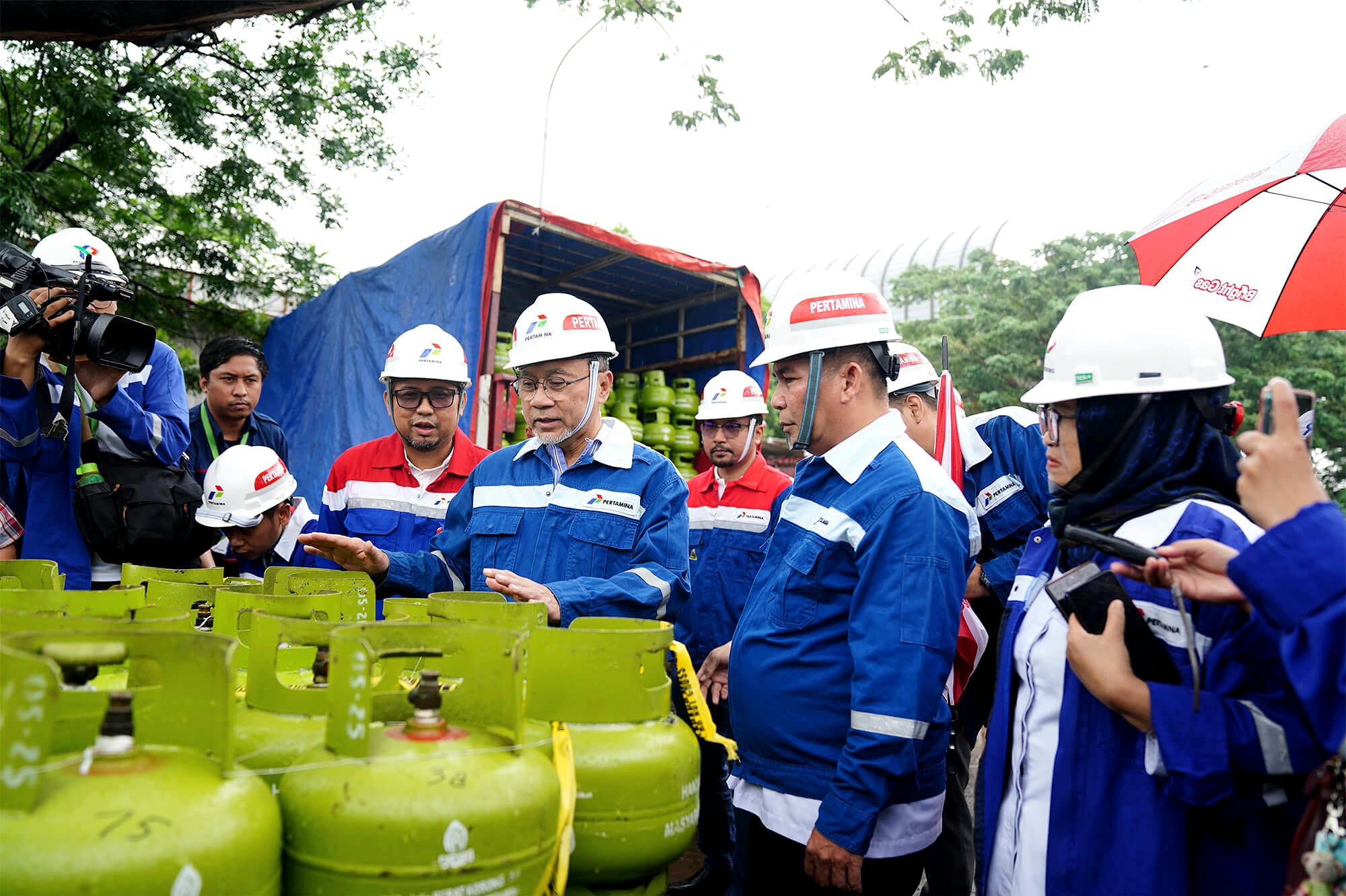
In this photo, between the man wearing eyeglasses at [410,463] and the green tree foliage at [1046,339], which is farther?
the green tree foliage at [1046,339]

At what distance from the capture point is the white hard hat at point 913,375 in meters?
3.85

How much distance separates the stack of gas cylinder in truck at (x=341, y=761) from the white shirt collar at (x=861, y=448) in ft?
2.72

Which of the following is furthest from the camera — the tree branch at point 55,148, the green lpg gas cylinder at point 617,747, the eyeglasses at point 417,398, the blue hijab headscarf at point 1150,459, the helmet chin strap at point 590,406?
the tree branch at point 55,148

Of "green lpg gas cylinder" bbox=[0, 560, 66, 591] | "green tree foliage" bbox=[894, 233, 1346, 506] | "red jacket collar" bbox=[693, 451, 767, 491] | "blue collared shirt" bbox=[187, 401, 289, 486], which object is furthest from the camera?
"green tree foliage" bbox=[894, 233, 1346, 506]

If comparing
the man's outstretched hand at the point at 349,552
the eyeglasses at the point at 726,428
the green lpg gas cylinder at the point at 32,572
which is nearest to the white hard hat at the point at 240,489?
the man's outstretched hand at the point at 349,552

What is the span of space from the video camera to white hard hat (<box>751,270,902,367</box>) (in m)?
2.04

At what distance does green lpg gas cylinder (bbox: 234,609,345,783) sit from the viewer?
1.31 metres

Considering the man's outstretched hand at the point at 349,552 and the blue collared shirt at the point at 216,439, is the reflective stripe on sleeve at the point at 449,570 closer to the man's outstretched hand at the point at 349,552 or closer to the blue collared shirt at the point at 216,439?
the man's outstretched hand at the point at 349,552

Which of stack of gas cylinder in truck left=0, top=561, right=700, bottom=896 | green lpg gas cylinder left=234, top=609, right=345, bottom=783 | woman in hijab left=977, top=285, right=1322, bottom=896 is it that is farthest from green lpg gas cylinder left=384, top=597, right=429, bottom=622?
woman in hijab left=977, top=285, right=1322, bottom=896

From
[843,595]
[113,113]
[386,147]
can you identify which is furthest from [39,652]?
[386,147]

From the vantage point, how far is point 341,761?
1.15 metres

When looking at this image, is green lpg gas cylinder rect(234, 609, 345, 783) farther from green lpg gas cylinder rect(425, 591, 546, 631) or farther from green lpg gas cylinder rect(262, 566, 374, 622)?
green lpg gas cylinder rect(262, 566, 374, 622)

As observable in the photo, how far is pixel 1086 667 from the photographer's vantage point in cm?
160

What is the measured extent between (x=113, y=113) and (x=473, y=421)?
415cm
